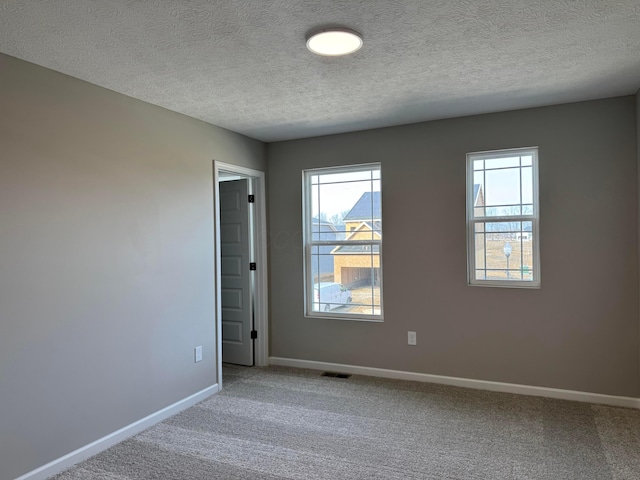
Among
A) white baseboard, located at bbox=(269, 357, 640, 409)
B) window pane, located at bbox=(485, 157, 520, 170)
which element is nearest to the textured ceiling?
window pane, located at bbox=(485, 157, 520, 170)

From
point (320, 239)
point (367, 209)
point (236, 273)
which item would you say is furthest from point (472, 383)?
point (236, 273)

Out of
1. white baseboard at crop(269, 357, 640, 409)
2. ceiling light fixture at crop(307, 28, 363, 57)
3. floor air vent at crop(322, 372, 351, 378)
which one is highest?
ceiling light fixture at crop(307, 28, 363, 57)

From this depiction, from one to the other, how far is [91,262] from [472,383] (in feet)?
10.5

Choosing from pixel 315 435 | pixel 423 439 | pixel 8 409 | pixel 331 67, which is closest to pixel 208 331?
pixel 315 435

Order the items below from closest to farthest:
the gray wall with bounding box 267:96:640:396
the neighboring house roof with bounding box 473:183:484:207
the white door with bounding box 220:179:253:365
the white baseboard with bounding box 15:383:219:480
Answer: the white baseboard with bounding box 15:383:219:480 → the gray wall with bounding box 267:96:640:396 → the neighboring house roof with bounding box 473:183:484:207 → the white door with bounding box 220:179:253:365

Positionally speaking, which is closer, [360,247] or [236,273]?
[360,247]

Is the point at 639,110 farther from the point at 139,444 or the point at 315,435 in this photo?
the point at 139,444

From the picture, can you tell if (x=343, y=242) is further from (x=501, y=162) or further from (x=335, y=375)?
(x=501, y=162)

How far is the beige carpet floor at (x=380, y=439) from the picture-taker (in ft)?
8.24

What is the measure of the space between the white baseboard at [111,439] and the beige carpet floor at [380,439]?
2.3 inches

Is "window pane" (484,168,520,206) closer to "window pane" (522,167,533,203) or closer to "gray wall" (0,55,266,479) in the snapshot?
"window pane" (522,167,533,203)

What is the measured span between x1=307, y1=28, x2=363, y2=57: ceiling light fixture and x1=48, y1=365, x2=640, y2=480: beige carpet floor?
7.77 feet

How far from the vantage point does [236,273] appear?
4801 mm

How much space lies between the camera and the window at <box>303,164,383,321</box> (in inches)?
169
